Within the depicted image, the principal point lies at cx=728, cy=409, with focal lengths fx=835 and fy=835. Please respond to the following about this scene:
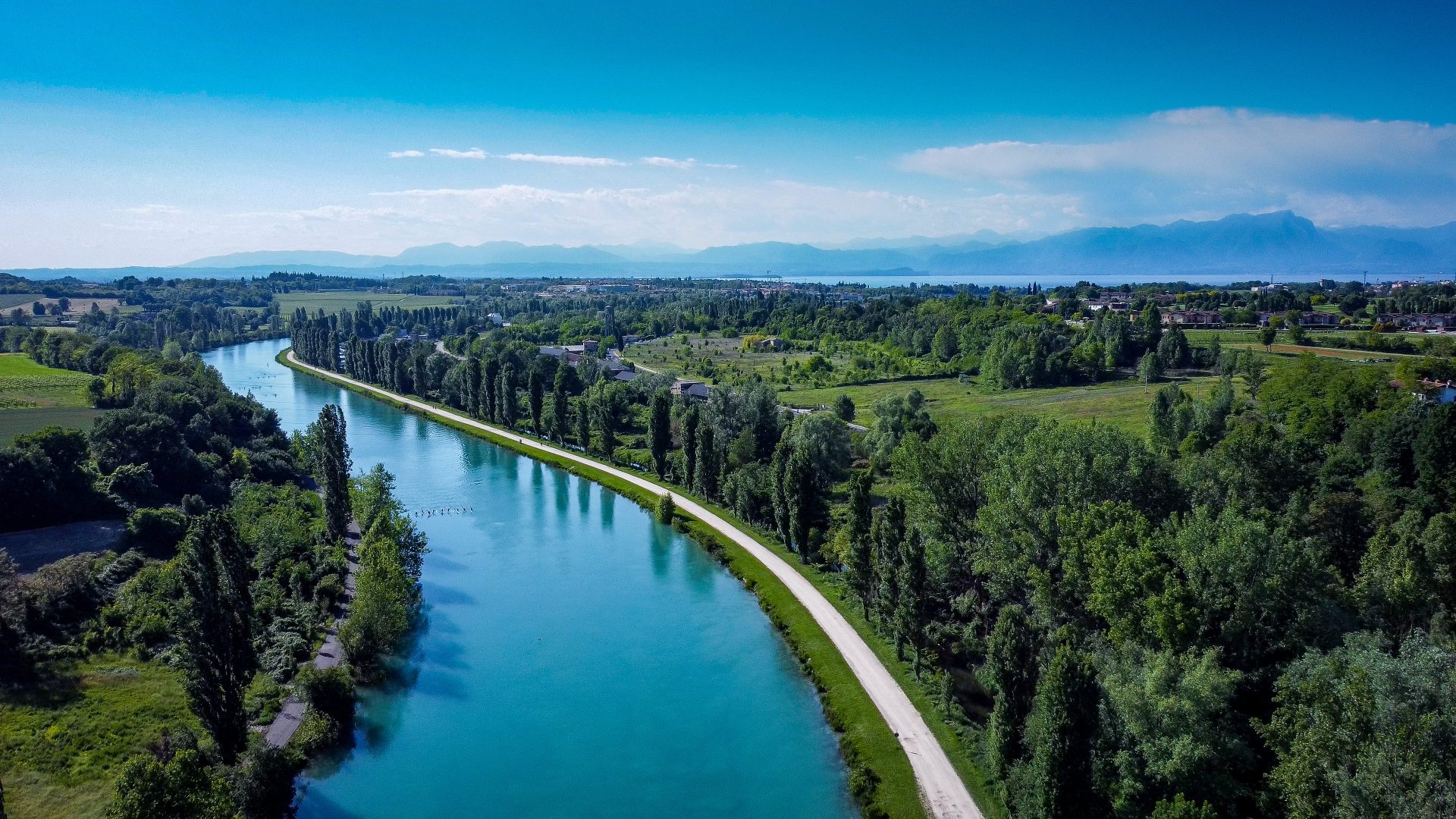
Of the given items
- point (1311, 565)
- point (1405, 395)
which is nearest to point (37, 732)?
point (1311, 565)

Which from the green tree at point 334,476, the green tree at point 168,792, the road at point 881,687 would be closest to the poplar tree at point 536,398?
the road at point 881,687

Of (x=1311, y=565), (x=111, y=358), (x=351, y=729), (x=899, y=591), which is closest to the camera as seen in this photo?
(x=1311, y=565)

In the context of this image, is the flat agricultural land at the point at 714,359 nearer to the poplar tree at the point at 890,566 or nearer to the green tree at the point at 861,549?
the green tree at the point at 861,549

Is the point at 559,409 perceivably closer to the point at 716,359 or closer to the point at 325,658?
the point at 325,658

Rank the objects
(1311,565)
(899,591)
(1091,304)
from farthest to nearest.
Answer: (1091,304) < (899,591) < (1311,565)

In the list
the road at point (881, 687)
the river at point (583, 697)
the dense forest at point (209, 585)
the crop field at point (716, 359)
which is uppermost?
the crop field at point (716, 359)

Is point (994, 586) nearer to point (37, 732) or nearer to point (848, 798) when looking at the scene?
point (848, 798)
